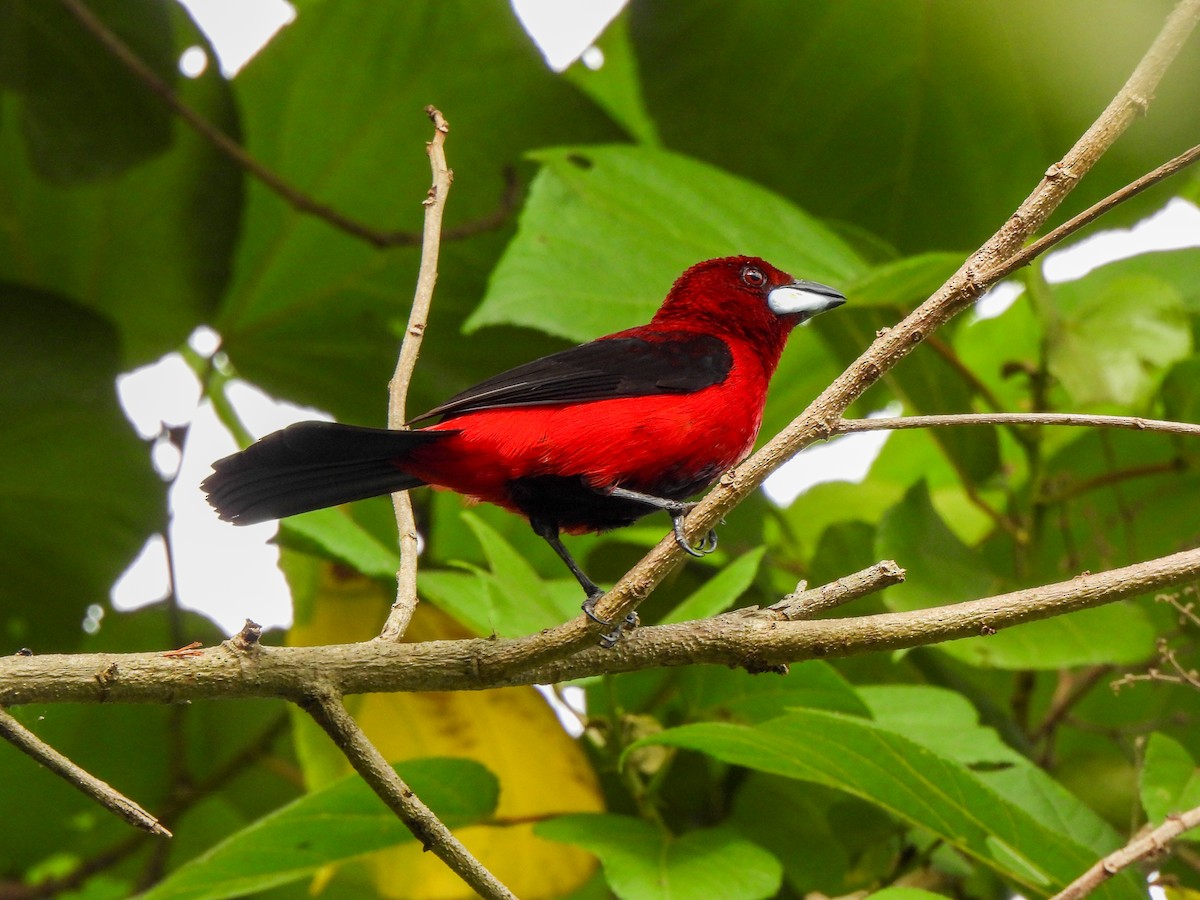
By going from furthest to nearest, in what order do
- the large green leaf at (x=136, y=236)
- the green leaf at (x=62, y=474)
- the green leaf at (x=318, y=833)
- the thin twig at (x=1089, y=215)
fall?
the large green leaf at (x=136, y=236), the green leaf at (x=62, y=474), the green leaf at (x=318, y=833), the thin twig at (x=1089, y=215)

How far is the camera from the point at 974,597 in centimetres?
300

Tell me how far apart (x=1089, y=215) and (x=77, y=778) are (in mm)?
1375

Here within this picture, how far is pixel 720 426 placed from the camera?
2887 mm

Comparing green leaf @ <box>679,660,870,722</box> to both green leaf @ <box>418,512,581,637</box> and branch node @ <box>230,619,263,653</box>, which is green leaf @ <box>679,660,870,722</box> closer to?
green leaf @ <box>418,512,581,637</box>

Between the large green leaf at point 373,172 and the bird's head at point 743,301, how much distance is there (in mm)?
595

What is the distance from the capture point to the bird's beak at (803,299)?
324cm

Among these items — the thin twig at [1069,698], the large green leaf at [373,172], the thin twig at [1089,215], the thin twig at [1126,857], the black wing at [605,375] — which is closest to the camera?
the thin twig at [1089,215]

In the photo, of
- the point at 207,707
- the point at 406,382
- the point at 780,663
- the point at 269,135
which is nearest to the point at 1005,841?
the point at 780,663

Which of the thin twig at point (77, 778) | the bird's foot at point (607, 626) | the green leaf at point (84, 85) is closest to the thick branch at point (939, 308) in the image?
the bird's foot at point (607, 626)

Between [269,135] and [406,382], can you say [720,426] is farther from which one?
[269,135]

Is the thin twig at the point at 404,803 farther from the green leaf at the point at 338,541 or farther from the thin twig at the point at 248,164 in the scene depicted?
the thin twig at the point at 248,164

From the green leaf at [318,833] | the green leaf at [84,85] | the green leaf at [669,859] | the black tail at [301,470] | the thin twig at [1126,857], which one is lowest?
the thin twig at [1126,857]

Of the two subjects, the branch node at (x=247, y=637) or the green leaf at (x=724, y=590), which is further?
the green leaf at (x=724, y=590)

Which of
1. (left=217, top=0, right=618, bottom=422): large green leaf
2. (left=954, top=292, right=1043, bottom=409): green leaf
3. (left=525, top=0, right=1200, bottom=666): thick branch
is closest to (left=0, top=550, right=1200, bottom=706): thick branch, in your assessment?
(left=525, top=0, right=1200, bottom=666): thick branch
